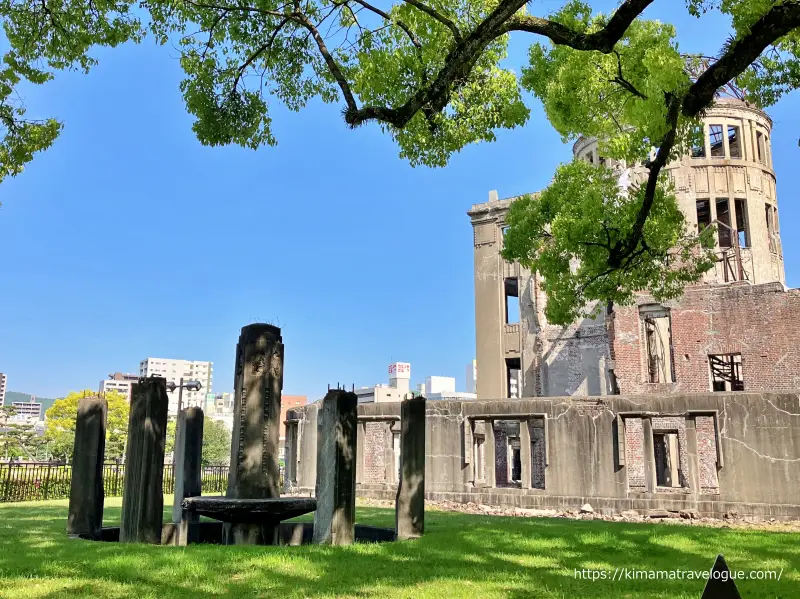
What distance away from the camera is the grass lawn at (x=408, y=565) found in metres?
6.07

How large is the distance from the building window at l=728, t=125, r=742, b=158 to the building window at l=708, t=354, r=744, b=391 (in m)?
11.6

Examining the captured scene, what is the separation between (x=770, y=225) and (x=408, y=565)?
30.5 meters

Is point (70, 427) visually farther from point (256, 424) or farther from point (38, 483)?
point (256, 424)

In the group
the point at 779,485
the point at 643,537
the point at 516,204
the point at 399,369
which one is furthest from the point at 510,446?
the point at 399,369

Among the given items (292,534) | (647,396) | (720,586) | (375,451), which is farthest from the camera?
(375,451)

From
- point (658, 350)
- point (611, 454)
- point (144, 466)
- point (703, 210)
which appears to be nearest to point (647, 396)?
point (611, 454)

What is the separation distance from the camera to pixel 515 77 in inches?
478

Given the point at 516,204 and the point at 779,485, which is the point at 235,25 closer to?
the point at 516,204

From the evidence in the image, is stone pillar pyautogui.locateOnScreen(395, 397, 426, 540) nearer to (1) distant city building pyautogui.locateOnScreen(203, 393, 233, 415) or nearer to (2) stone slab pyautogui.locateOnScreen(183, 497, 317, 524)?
(2) stone slab pyautogui.locateOnScreen(183, 497, 317, 524)

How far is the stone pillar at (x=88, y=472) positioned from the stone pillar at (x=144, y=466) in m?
1.08

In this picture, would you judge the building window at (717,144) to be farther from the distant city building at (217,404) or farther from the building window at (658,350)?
the distant city building at (217,404)

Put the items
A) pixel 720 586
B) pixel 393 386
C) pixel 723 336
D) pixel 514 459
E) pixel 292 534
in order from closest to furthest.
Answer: pixel 720 586 < pixel 292 534 < pixel 723 336 < pixel 514 459 < pixel 393 386

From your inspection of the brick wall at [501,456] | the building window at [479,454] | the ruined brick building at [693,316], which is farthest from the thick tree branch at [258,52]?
the brick wall at [501,456]

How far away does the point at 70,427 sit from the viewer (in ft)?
171
